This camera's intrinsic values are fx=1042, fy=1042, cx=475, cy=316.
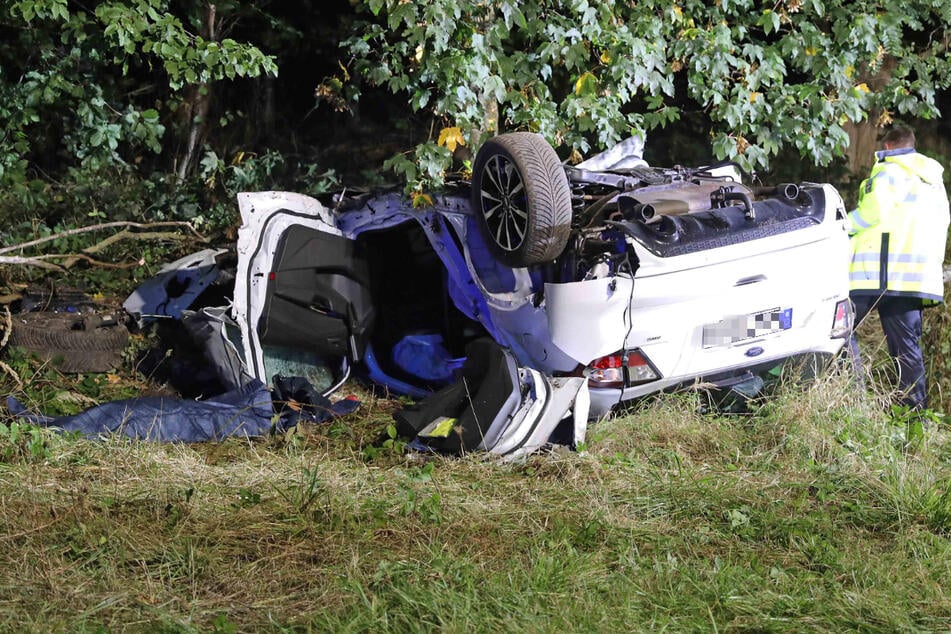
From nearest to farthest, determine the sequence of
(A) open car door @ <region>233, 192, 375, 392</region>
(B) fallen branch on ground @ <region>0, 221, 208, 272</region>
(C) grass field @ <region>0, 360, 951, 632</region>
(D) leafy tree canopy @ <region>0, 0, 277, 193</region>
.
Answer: (C) grass field @ <region>0, 360, 951, 632</region>, (A) open car door @ <region>233, 192, 375, 392</region>, (B) fallen branch on ground @ <region>0, 221, 208, 272</region>, (D) leafy tree canopy @ <region>0, 0, 277, 193</region>

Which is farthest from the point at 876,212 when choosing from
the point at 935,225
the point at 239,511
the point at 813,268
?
the point at 239,511

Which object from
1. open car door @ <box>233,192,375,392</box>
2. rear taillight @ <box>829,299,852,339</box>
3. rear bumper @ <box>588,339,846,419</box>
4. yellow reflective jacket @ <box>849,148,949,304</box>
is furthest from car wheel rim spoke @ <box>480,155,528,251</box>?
yellow reflective jacket @ <box>849,148,949,304</box>

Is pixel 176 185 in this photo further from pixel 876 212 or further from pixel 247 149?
pixel 876 212

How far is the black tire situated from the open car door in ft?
3.67

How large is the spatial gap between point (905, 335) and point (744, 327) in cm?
202

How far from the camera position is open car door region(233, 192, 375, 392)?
19.2 ft

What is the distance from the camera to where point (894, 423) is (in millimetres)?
5316

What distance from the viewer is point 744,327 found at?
5145mm

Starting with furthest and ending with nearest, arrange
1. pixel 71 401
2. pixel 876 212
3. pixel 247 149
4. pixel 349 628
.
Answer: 1. pixel 247 149
2. pixel 876 212
3. pixel 71 401
4. pixel 349 628

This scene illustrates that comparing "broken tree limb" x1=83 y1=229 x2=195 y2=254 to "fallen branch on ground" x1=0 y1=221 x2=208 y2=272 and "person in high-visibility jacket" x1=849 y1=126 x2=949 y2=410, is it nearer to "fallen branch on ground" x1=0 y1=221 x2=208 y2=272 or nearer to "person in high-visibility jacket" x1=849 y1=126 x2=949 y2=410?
"fallen branch on ground" x1=0 y1=221 x2=208 y2=272

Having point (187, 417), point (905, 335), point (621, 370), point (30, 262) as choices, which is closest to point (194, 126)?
point (30, 262)

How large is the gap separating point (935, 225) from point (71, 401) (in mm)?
5299

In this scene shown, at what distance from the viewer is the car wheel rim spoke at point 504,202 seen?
5.19 m

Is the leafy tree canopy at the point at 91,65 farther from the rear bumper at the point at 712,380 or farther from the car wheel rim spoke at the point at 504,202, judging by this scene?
the rear bumper at the point at 712,380
